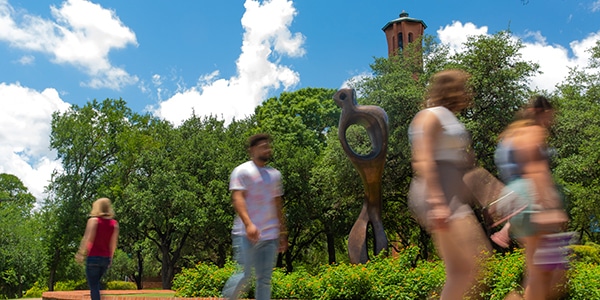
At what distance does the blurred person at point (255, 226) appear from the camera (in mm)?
5008

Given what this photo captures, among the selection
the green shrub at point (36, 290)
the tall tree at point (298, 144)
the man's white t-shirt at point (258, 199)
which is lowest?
the green shrub at point (36, 290)

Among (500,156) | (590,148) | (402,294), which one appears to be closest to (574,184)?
(590,148)

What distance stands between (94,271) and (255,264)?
293cm

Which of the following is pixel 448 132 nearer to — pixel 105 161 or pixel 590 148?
pixel 590 148

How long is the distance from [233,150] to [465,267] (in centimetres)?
2831

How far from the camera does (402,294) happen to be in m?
9.86

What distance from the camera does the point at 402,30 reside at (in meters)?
Result: 52.1

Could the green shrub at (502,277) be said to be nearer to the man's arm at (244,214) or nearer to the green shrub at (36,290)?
the man's arm at (244,214)

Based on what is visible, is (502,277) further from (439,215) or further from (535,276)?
(439,215)

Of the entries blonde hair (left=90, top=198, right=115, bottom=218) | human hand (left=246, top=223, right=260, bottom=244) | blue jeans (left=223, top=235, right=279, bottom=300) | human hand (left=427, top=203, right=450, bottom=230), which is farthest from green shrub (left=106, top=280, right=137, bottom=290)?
human hand (left=427, top=203, right=450, bottom=230)

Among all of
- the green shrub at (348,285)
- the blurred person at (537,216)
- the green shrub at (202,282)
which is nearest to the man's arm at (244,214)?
the blurred person at (537,216)

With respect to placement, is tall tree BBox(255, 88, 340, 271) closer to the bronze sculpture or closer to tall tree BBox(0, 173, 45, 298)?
the bronze sculpture

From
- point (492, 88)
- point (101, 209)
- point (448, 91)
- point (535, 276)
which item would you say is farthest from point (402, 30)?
point (535, 276)

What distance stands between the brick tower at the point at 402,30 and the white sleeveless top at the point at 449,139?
162 ft
